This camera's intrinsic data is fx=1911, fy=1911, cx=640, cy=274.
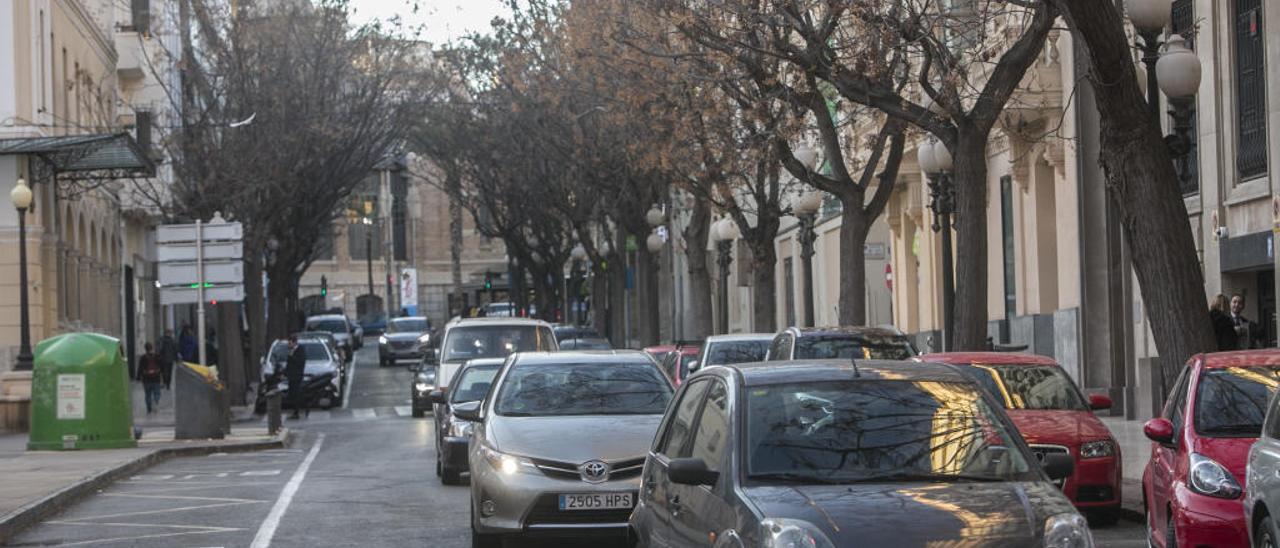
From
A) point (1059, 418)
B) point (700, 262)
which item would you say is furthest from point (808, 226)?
point (1059, 418)

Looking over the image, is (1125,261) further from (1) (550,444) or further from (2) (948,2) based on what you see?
(1) (550,444)

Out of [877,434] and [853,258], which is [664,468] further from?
[853,258]

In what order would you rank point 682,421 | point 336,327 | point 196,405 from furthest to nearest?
point 336,327, point 196,405, point 682,421

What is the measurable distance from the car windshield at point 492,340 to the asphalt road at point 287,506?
163 centimetres

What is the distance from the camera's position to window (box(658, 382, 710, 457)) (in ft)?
31.5

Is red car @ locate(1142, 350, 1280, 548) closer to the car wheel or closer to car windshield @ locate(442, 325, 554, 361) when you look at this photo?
the car wheel

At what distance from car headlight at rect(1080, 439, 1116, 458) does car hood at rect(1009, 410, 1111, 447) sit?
60 millimetres

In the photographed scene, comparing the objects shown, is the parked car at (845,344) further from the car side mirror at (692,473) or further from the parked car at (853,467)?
the car side mirror at (692,473)

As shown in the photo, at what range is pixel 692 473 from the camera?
851 cm

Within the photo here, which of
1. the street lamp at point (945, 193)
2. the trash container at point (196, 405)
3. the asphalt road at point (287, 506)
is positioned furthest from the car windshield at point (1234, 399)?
the trash container at point (196, 405)

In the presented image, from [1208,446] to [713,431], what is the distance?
3.63 meters

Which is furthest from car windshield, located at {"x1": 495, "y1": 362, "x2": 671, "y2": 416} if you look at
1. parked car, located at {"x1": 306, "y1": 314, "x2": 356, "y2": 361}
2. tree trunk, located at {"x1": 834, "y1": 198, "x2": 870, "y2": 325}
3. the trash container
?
parked car, located at {"x1": 306, "y1": 314, "x2": 356, "y2": 361}

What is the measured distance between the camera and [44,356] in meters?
28.7

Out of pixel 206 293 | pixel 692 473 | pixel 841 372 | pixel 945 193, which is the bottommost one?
pixel 692 473
